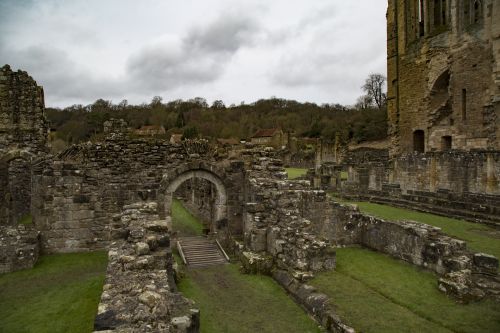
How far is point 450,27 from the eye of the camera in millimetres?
27438

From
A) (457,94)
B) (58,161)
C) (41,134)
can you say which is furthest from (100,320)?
(457,94)

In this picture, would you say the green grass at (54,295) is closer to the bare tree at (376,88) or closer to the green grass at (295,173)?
the green grass at (295,173)

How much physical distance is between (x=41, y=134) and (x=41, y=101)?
1.55 m

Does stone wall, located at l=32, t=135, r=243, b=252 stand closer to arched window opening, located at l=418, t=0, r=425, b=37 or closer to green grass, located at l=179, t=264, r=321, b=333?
green grass, located at l=179, t=264, r=321, b=333

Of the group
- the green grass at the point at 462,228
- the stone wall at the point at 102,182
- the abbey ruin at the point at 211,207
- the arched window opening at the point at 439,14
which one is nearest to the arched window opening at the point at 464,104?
the abbey ruin at the point at 211,207

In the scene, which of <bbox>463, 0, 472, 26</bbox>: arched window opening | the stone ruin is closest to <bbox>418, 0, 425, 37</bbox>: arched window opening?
<bbox>463, 0, 472, 26</bbox>: arched window opening

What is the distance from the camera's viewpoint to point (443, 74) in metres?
28.3

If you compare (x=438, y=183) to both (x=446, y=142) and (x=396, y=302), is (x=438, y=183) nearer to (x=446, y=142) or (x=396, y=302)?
(x=446, y=142)

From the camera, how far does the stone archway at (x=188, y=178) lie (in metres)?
12.4

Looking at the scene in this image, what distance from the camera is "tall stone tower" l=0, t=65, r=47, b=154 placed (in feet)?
54.4

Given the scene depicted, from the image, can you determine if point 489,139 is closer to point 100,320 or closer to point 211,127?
point 100,320

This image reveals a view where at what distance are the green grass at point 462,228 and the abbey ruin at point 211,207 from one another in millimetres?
671

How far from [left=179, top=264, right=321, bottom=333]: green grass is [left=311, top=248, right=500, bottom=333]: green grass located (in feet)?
2.74

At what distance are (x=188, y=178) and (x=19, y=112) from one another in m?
9.38
